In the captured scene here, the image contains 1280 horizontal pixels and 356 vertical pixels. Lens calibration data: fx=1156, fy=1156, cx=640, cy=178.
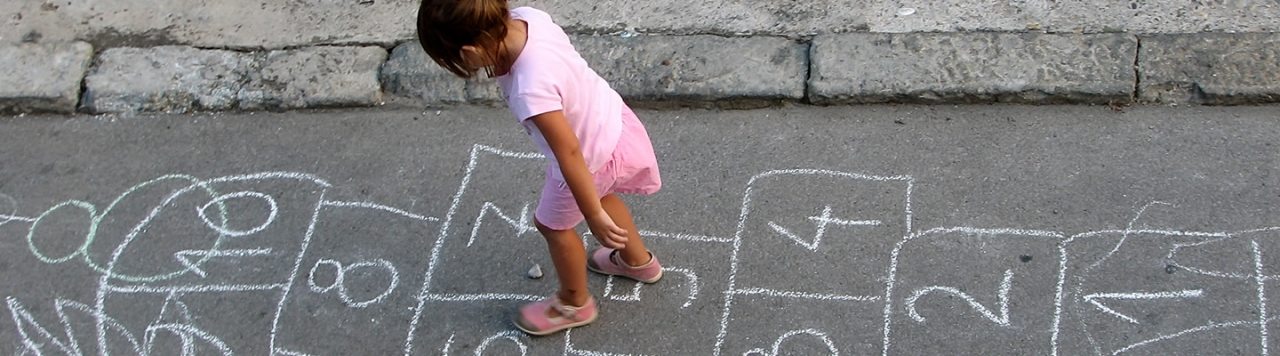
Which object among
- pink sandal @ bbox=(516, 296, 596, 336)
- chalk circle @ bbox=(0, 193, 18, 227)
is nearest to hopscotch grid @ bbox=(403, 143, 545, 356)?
pink sandal @ bbox=(516, 296, 596, 336)

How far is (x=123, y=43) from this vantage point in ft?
12.9

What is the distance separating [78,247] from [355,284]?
0.84 meters

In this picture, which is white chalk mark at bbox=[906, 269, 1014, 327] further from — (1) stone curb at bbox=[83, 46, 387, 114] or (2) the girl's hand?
(1) stone curb at bbox=[83, 46, 387, 114]

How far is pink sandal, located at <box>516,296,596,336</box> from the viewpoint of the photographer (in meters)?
2.84

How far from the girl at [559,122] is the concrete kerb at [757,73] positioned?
92 cm

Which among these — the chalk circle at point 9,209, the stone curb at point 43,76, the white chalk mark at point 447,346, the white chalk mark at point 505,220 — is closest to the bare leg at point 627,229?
the white chalk mark at point 505,220

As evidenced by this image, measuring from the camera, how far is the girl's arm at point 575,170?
221 centimetres

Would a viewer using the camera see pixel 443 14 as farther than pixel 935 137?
No

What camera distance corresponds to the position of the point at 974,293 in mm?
2855

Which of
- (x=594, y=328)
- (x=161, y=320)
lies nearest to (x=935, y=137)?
(x=594, y=328)

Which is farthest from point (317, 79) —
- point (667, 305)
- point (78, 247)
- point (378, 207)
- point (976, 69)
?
point (976, 69)

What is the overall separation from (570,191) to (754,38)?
4.57 feet

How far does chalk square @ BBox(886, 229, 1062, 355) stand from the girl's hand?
2.48 feet

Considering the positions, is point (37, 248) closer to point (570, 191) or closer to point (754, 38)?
point (570, 191)
